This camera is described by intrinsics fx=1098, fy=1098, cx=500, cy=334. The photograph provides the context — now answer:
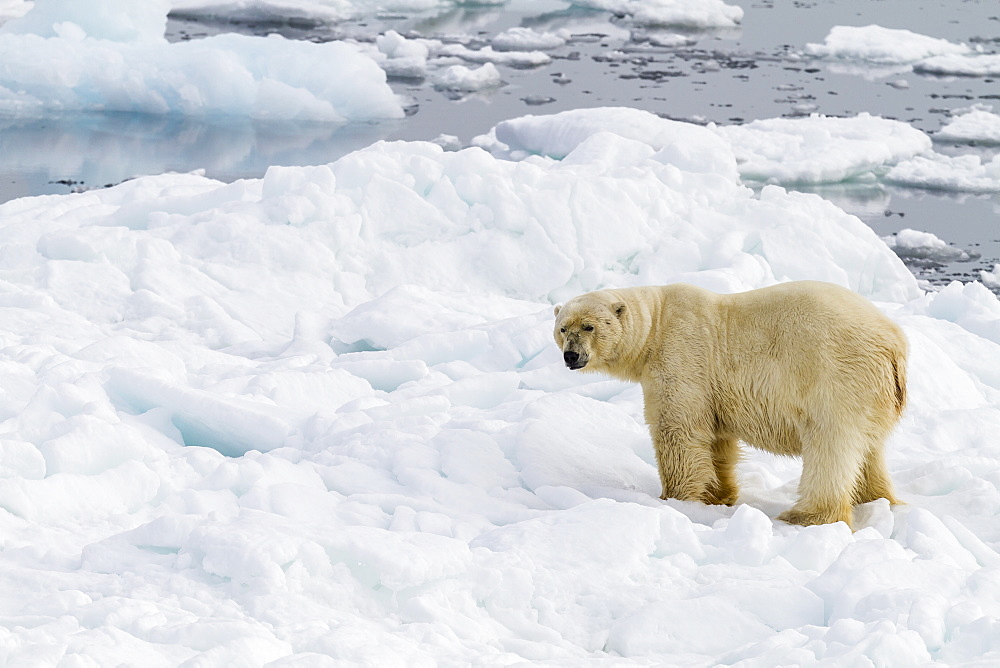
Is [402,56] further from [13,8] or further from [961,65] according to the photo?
[961,65]

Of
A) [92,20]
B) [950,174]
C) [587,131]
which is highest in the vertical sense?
[92,20]

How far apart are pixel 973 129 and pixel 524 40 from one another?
895 centimetres

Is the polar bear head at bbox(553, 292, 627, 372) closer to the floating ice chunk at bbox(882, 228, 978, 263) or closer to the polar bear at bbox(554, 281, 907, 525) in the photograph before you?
the polar bear at bbox(554, 281, 907, 525)

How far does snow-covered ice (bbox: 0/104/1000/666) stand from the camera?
2834mm

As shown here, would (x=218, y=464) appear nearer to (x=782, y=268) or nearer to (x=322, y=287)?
(x=322, y=287)

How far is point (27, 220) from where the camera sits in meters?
8.04

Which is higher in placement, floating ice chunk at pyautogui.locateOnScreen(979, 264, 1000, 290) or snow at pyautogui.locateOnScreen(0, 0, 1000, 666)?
snow at pyautogui.locateOnScreen(0, 0, 1000, 666)

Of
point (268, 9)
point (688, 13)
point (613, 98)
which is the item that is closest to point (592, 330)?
point (613, 98)

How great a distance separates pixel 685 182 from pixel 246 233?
10.4ft

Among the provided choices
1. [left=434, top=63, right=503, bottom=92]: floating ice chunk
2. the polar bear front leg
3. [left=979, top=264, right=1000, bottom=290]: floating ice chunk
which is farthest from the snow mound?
the polar bear front leg

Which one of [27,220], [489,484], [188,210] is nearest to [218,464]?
[489,484]

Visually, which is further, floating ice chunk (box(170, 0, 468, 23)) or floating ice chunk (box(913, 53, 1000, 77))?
floating ice chunk (box(170, 0, 468, 23))

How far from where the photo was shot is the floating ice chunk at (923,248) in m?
9.63

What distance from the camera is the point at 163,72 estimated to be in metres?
14.2
